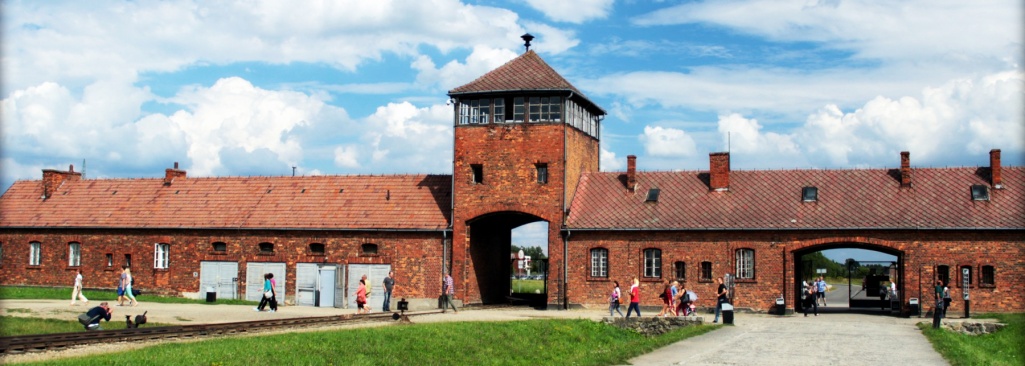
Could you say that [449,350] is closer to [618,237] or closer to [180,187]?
[618,237]

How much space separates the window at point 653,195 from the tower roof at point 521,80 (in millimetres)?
4459

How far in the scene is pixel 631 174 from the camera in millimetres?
38344

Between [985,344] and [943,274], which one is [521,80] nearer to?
[943,274]

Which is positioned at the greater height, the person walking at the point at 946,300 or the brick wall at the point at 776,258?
the brick wall at the point at 776,258

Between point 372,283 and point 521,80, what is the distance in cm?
963

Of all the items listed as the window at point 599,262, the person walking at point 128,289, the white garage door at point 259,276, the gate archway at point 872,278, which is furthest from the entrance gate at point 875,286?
the person walking at point 128,289

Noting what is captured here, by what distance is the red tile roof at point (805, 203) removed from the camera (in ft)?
111

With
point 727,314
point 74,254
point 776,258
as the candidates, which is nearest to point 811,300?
point 776,258

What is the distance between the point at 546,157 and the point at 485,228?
4534 mm

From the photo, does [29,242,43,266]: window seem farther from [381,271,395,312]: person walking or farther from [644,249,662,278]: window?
[644,249,662,278]: window

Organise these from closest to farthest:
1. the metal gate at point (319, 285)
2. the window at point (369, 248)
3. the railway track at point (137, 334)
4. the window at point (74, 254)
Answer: the railway track at point (137, 334) → the metal gate at point (319, 285) → the window at point (369, 248) → the window at point (74, 254)

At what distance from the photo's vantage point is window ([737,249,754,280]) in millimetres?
34781

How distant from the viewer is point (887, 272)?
40344 millimetres

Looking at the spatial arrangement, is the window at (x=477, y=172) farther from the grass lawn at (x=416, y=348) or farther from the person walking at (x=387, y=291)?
the grass lawn at (x=416, y=348)
